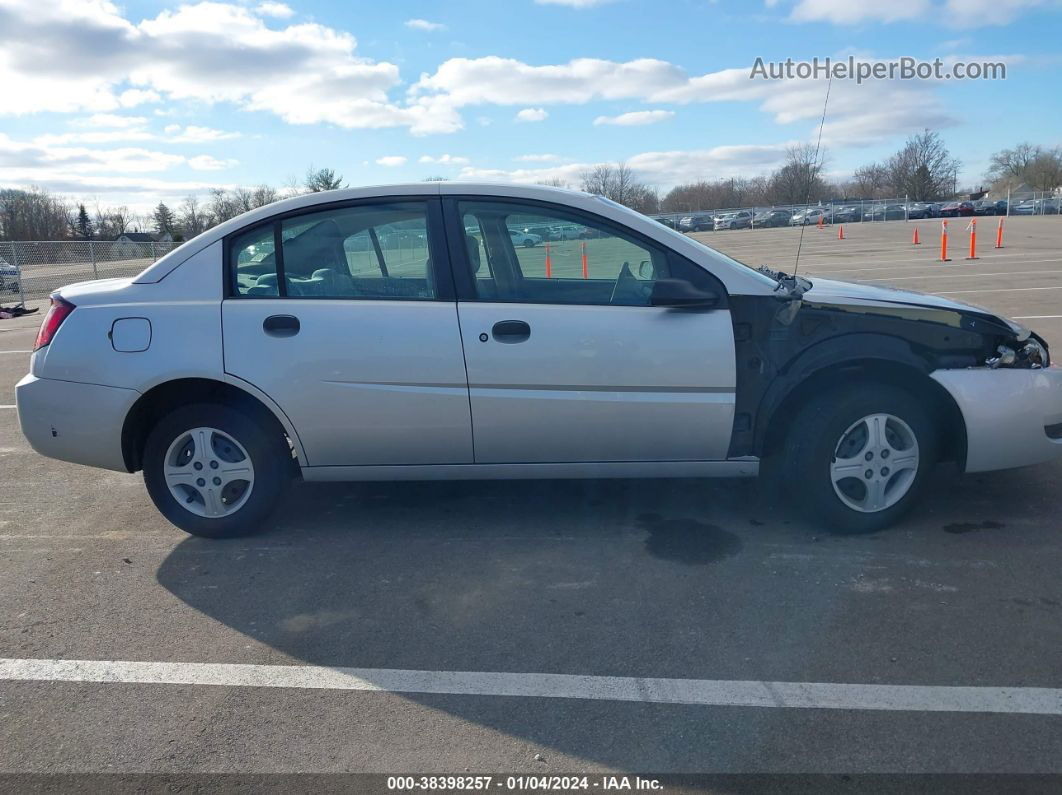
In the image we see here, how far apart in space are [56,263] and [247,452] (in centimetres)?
2178

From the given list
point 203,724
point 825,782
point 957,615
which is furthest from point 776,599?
point 203,724

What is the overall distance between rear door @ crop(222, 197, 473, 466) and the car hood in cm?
189

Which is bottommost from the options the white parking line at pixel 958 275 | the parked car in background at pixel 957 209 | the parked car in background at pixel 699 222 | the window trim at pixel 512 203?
the white parking line at pixel 958 275

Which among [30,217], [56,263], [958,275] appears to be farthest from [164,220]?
[958,275]

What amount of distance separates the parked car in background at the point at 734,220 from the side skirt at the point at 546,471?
56319mm

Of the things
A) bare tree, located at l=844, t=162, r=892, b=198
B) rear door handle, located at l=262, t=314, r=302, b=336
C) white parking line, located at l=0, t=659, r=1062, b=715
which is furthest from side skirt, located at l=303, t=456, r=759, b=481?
bare tree, located at l=844, t=162, r=892, b=198

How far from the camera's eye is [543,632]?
11.1 feet

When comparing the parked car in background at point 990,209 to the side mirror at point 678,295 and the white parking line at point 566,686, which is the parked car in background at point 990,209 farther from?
the white parking line at point 566,686

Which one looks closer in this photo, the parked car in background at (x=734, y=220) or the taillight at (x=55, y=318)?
the taillight at (x=55, y=318)

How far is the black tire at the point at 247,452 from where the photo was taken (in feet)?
13.9

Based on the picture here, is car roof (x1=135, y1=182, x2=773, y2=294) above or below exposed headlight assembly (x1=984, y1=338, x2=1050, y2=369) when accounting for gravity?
above

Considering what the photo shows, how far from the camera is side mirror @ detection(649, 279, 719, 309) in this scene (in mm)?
3952

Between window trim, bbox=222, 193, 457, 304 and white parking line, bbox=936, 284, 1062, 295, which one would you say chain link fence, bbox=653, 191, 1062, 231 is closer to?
white parking line, bbox=936, 284, 1062, 295

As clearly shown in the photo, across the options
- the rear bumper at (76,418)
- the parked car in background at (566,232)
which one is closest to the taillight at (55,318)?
the rear bumper at (76,418)
